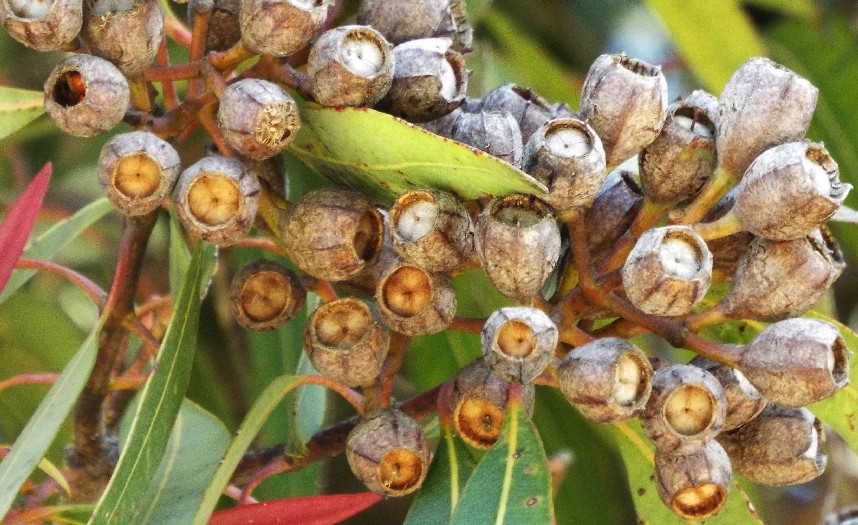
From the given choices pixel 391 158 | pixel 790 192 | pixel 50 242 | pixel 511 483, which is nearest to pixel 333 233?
pixel 391 158

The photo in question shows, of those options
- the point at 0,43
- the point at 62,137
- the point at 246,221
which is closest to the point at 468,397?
the point at 246,221

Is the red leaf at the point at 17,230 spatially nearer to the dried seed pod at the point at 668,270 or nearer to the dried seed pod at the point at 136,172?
the dried seed pod at the point at 136,172

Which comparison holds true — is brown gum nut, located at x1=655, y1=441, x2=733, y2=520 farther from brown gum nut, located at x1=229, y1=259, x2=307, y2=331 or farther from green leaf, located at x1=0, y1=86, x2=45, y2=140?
green leaf, located at x1=0, y1=86, x2=45, y2=140

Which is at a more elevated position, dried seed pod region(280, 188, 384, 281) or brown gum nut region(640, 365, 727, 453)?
dried seed pod region(280, 188, 384, 281)

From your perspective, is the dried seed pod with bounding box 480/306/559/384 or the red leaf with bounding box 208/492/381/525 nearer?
the dried seed pod with bounding box 480/306/559/384

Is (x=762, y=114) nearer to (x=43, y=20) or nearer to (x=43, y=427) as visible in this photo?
(x=43, y=20)

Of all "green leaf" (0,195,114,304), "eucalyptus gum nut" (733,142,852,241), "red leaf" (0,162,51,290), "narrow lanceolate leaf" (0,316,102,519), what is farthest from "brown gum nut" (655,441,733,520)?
"green leaf" (0,195,114,304)
